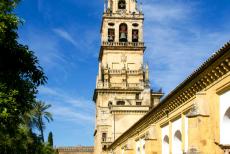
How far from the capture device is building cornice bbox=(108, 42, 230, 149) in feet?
57.2

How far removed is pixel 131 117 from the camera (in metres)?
63.2

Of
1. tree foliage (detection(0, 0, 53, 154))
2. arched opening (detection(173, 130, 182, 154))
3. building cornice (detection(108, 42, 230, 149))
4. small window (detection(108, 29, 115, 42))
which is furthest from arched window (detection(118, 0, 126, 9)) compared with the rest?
tree foliage (detection(0, 0, 53, 154))

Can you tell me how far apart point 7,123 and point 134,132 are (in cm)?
2009

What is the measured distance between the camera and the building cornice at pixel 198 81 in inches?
687

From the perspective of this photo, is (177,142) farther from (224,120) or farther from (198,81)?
(224,120)

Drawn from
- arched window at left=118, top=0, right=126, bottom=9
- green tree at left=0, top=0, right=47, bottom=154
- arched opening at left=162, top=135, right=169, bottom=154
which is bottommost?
arched opening at left=162, top=135, right=169, bottom=154

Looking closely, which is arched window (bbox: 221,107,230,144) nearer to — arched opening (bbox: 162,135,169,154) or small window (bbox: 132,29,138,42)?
arched opening (bbox: 162,135,169,154)

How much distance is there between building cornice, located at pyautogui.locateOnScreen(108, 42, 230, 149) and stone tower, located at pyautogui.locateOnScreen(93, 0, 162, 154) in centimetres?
3459

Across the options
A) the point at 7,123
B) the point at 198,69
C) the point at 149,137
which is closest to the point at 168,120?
the point at 149,137

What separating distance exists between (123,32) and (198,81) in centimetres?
5314

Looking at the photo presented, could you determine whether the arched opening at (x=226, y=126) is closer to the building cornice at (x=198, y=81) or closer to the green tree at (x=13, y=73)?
the building cornice at (x=198, y=81)

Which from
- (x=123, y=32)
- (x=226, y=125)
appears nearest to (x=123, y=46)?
(x=123, y=32)

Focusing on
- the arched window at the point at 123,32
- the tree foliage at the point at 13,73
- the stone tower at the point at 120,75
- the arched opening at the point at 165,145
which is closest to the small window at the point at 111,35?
the stone tower at the point at 120,75

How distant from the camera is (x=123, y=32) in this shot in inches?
2869
